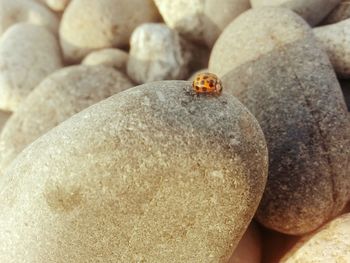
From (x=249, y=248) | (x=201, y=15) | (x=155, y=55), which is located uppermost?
(x=201, y=15)

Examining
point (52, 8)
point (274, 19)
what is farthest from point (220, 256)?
point (52, 8)

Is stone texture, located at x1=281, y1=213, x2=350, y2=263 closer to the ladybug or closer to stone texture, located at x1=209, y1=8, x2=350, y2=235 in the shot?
stone texture, located at x1=209, y1=8, x2=350, y2=235

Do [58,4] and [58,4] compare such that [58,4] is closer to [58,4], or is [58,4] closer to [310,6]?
[58,4]

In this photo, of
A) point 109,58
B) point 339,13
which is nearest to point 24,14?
point 109,58

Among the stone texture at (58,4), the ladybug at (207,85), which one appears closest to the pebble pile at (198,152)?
the ladybug at (207,85)

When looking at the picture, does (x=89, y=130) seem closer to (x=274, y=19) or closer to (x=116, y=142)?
(x=116, y=142)

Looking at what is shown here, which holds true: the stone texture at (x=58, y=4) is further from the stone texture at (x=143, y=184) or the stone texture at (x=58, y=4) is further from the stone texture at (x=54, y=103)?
the stone texture at (x=143, y=184)

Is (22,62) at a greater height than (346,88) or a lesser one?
lesser
